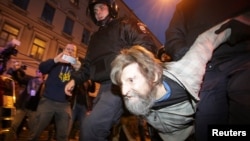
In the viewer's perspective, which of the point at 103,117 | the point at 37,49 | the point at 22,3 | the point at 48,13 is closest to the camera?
the point at 103,117

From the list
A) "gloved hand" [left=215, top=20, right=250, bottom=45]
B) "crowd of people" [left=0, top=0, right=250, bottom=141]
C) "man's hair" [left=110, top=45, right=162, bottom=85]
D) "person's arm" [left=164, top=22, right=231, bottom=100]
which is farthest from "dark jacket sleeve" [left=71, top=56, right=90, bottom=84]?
"gloved hand" [left=215, top=20, right=250, bottom=45]

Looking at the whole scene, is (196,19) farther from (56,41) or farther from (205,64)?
(56,41)

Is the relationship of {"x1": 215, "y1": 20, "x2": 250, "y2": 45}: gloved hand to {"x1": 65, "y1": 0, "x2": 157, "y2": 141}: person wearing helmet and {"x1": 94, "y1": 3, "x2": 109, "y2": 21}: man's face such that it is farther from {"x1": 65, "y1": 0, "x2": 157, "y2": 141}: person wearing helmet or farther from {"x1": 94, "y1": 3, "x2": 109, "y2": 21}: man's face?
{"x1": 94, "y1": 3, "x2": 109, "y2": 21}: man's face

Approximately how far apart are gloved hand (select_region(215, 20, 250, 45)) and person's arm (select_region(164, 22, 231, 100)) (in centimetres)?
4

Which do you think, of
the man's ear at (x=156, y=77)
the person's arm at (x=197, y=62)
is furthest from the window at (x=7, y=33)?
the person's arm at (x=197, y=62)

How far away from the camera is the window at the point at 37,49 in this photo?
17250 mm

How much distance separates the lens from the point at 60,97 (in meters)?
4.14

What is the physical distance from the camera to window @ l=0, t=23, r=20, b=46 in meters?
14.9

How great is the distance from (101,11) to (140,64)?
1540 millimetres

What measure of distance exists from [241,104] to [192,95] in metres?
0.36

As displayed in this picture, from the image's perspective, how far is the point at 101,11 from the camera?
3203mm

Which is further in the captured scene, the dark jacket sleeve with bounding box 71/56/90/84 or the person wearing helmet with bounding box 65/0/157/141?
the dark jacket sleeve with bounding box 71/56/90/84

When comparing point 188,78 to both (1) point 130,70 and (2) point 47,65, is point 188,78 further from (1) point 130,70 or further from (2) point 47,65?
(2) point 47,65

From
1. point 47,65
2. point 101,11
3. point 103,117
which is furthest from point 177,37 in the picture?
point 47,65
